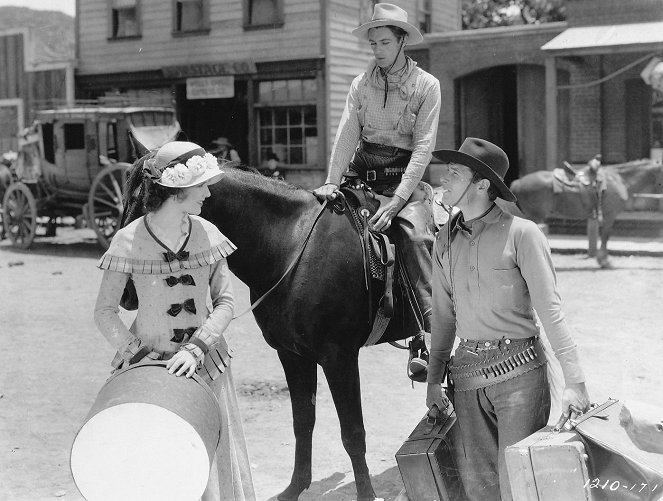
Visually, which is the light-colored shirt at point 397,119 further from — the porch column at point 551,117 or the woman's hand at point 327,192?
the porch column at point 551,117

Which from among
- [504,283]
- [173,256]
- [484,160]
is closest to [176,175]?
[173,256]

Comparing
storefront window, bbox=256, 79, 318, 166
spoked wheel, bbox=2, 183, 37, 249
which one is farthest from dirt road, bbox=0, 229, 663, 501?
storefront window, bbox=256, 79, 318, 166

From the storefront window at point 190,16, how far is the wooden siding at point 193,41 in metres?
0.14

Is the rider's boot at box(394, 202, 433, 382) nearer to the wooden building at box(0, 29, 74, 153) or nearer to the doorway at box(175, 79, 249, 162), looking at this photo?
the doorway at box(175, 79, 249, 162)

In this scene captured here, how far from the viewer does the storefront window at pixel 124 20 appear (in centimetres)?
1967

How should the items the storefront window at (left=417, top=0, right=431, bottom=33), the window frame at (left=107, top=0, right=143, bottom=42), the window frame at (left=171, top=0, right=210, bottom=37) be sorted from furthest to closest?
the storefront window at (left=417, top=0, right=431, bottom=33) < the window frame at (left=107, top=0, right=143, bottom=42) < the window frame at (left=171, top=0, right=210, bottom=37)

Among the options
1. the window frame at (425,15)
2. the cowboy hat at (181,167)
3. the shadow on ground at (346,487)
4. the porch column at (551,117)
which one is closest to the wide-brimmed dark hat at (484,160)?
the cowboy hat at (181,167)

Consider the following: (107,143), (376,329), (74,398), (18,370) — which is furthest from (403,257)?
(107,143)

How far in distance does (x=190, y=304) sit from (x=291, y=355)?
1.17 metres

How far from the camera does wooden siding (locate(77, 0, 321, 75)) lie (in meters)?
18.2

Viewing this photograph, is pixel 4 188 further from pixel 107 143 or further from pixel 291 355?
pixel 291 355

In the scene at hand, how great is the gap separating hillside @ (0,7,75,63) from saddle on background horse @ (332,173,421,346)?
18205mm

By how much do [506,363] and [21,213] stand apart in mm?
13487

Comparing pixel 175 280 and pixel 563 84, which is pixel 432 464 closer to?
pixel 175 280
